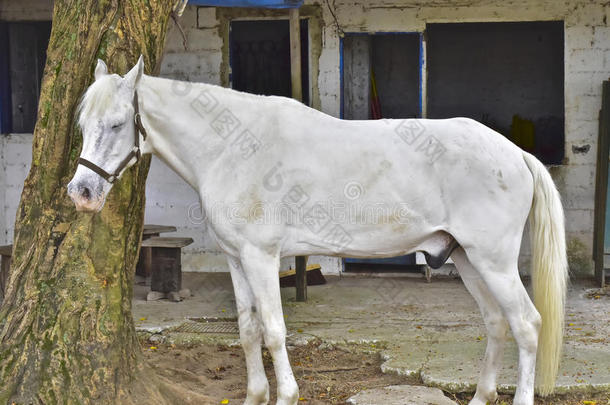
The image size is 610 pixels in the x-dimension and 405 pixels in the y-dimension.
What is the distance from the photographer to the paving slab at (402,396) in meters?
4.38

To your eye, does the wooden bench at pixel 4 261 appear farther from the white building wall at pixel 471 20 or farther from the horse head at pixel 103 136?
the horse head at pixel 103 136

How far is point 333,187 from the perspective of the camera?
4.05 metres

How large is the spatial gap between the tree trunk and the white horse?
0.45 meters

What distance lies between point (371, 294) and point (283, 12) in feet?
10.1

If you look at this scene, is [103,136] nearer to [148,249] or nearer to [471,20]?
[148,249]

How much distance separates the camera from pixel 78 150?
13.4ft

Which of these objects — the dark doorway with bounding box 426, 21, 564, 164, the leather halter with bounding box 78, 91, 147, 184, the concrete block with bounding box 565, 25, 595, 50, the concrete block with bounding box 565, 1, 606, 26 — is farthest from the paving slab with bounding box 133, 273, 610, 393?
the dark doorway with bounding box 426, 21, 564, 164

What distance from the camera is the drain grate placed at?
19.9ft

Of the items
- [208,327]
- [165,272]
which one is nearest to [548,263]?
[208,327]

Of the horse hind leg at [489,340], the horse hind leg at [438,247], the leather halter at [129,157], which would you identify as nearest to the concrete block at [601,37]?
the horse hind leg at [489,340]

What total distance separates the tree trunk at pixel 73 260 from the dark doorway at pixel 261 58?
453 cm

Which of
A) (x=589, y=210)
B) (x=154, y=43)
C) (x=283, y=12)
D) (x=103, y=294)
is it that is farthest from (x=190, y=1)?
(x=589, y=210)

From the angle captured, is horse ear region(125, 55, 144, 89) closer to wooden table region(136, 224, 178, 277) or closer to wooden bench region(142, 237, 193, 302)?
wooden bench region(142, 237, 193, 302)

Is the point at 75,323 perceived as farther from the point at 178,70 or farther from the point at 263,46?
the point at 263,46
